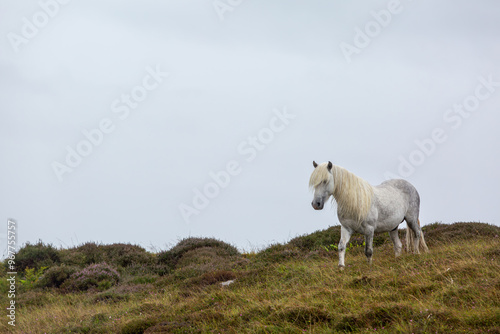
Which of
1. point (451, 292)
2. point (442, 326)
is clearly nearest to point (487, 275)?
point (451, 292)

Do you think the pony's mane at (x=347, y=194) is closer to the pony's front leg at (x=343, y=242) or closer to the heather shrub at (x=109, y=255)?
the pony's front leg at (x=343, y=242)

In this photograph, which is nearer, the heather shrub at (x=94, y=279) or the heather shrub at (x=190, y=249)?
the heather shrub at (x=94, y=279)

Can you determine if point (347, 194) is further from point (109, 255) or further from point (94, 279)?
point (109, 255)

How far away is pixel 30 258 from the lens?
19562 mm

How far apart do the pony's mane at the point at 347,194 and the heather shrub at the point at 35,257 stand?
1320 centimetres

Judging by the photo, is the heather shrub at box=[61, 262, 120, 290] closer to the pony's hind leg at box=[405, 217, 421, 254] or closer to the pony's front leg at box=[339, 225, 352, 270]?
the pony's front leg at box=[339, 225, 352, 270]

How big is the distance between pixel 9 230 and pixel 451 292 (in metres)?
11.4

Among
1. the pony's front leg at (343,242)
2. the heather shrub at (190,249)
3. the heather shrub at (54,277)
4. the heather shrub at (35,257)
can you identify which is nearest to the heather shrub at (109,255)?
the heather shrub at (35,257)

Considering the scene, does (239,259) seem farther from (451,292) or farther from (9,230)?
(451,292)

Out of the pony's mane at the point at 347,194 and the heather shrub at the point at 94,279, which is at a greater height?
the pony's mane at the point at 347,194

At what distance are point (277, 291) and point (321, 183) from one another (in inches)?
103

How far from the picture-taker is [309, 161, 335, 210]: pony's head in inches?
421

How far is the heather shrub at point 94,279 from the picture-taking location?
16.3 meters

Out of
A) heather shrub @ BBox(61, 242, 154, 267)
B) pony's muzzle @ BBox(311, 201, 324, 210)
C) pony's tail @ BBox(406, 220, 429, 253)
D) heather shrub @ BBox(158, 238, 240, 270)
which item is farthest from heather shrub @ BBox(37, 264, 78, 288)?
pony's tail @ BBox(406, 220, 429, 253)
